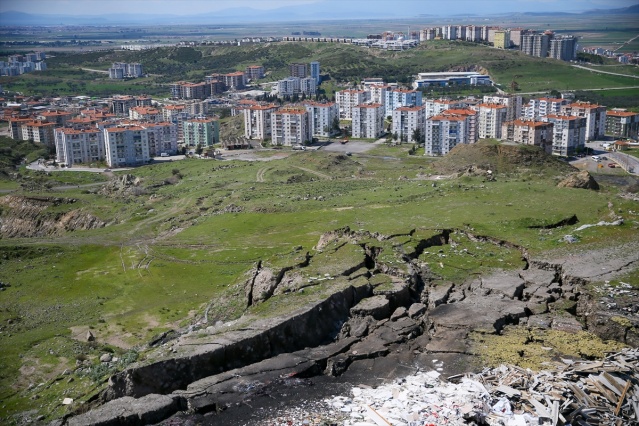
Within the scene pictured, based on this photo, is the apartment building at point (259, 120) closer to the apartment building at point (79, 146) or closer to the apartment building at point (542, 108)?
the apartment building at point (79, 146)

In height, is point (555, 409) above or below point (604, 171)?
above

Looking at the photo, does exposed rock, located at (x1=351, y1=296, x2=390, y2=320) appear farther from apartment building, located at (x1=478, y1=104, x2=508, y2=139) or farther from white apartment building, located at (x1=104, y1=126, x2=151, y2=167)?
apartment building, located at (x1=478, y1=104, x2=508, y2=139)

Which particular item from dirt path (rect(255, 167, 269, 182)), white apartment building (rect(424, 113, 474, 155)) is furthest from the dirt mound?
dirt path (rect(255, 167, 269, 182))

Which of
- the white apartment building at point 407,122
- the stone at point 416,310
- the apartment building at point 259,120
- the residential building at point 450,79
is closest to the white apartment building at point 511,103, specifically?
the white apartment building at point 407,122

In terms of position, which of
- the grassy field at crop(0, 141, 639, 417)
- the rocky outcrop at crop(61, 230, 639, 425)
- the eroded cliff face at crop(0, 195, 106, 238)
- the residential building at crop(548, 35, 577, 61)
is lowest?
the eroded cliff face at crop(0, 195, 106, 238)

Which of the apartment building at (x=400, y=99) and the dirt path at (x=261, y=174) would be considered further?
the apartment building at (x=400, y=99)

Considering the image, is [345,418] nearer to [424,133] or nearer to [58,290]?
[58,290]

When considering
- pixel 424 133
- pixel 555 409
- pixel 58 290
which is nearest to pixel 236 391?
pixel 555 409
